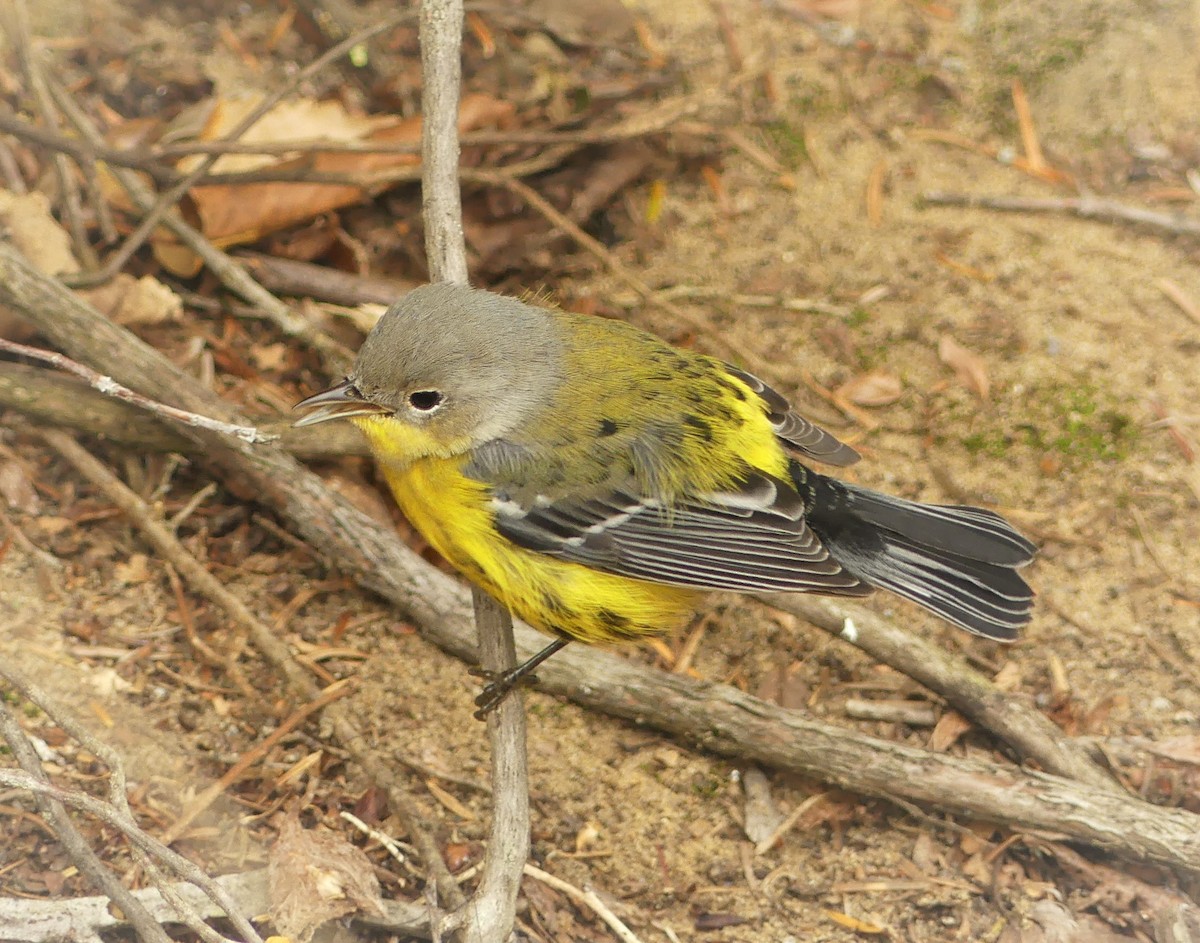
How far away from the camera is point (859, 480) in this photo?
4965mm

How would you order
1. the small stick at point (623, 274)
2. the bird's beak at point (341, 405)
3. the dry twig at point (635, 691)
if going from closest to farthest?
the bird's beak at point (341, 405)
the dry twig at point (635, 691)
the small stick at point (623, 274)

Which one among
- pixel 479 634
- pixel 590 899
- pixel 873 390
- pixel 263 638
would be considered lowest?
pixel 590 899

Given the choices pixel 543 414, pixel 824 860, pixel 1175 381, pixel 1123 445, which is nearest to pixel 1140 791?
pixel 824 860

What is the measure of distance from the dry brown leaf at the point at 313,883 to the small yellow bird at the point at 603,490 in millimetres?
627

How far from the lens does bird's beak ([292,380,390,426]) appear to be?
11.7ft

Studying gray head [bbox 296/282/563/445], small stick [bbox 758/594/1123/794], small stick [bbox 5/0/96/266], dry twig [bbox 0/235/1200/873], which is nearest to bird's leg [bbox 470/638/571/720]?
dry twig [bbox 0/235/1200/873]

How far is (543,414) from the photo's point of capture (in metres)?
3.71

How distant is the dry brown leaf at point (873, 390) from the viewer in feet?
17.1

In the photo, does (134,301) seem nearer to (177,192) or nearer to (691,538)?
(177,192)

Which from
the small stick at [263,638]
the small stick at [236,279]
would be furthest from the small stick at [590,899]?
the small stick at [236,279]

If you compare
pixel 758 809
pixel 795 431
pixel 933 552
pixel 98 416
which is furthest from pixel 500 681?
pixel 98 416

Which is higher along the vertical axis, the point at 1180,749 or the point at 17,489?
the point at 17,489

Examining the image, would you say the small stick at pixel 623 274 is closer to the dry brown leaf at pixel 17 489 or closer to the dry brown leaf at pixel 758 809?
the dry brown leaf at pixel 758 809

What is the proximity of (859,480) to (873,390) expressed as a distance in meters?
0.50
